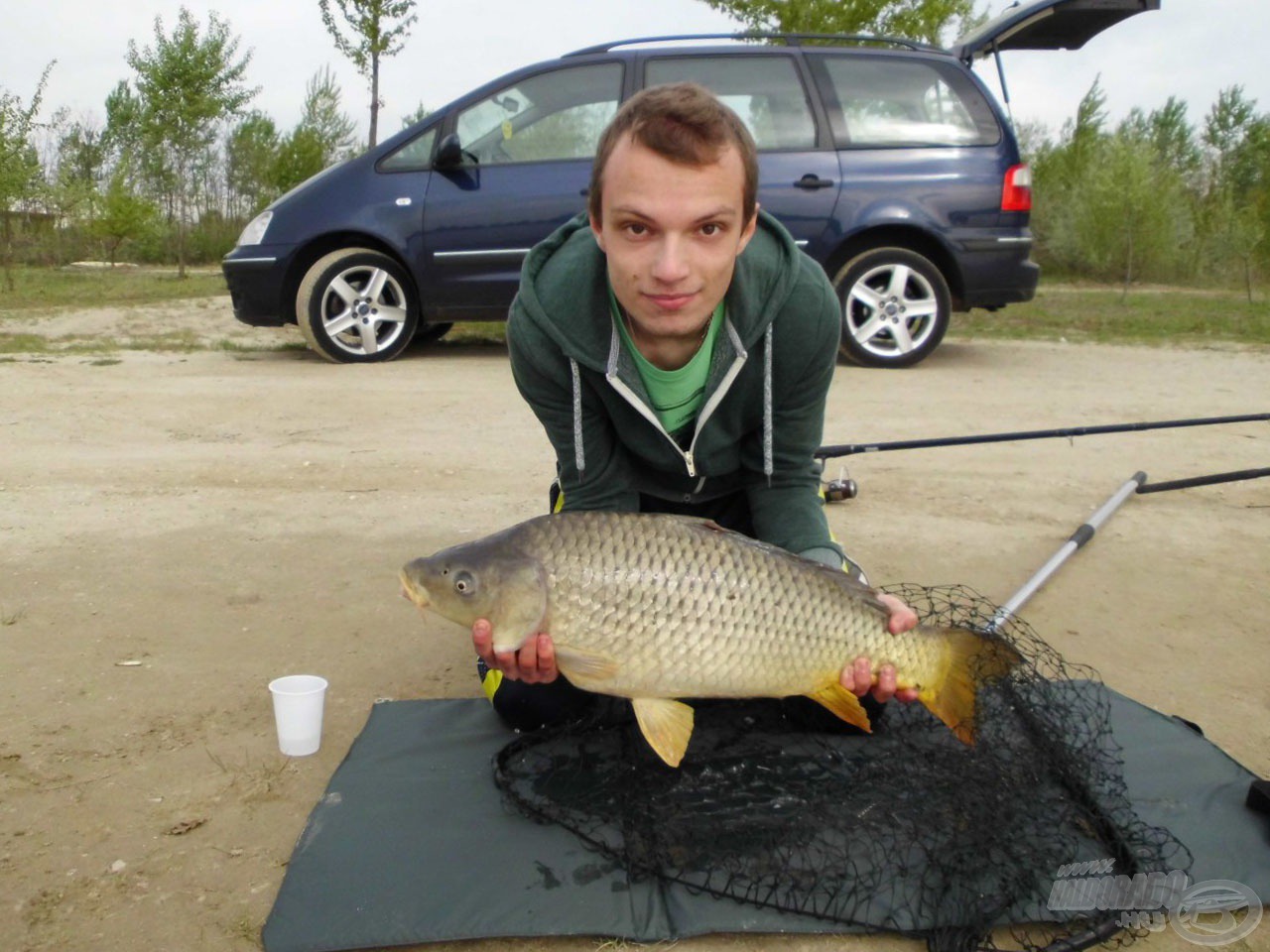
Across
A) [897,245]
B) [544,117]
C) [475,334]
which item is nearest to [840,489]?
[897,245]

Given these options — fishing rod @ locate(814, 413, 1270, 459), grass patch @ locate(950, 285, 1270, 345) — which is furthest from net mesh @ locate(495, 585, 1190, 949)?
grass patch @ locate(950, 285, 1270, 345)

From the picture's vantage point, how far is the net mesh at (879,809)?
1562mm

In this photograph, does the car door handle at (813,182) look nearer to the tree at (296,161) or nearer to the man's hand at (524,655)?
the man's hand at (524,655)

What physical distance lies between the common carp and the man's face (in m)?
0.35

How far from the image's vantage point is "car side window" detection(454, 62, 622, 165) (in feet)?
19.5

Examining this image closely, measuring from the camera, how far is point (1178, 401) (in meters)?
5.35

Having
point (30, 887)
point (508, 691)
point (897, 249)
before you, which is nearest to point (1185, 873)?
point (508, 691)

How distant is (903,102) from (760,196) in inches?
38.4

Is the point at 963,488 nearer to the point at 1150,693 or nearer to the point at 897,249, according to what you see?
the point at 1150,693

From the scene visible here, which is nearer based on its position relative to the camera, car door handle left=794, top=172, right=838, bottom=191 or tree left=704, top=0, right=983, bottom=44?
car door handle left=794, top=172, right=838, bottom=191

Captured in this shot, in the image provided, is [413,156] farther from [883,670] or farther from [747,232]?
[883,670]

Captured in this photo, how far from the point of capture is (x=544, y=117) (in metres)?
5.96

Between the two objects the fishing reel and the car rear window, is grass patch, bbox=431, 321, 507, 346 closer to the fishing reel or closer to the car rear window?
the car rear window

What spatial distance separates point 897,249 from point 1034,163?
1653 centimetres
